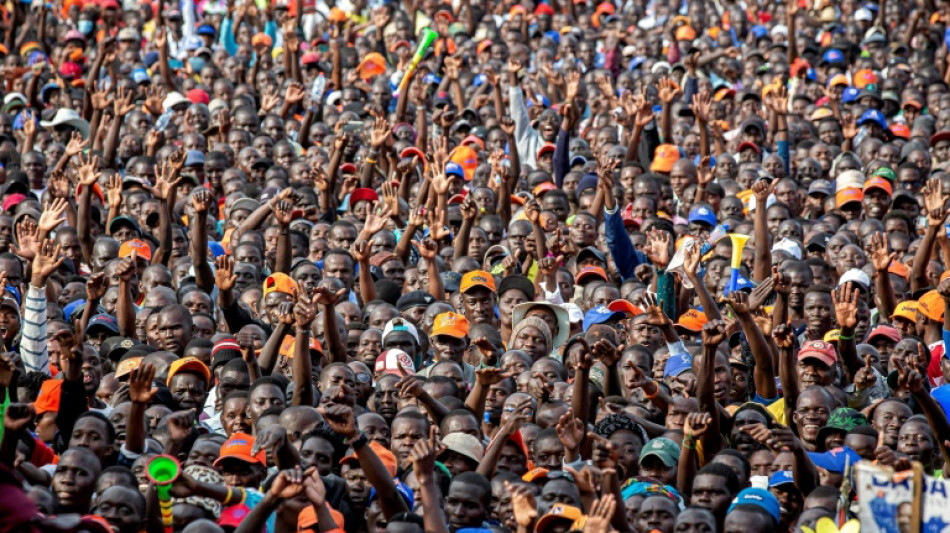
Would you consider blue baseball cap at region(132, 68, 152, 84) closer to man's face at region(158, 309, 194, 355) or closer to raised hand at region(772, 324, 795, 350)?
man's face at region(158, 309, 194, 355)

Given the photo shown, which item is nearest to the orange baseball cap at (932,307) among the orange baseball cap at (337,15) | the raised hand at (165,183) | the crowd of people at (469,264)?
the crowd of people at (469,264)

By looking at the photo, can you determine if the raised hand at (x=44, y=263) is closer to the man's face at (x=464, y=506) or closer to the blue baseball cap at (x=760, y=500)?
the man's face at (x=464, y=506)

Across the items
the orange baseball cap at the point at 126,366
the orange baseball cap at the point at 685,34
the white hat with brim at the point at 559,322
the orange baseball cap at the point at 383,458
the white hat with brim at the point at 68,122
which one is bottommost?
the white hat with brim at the point at 559,322

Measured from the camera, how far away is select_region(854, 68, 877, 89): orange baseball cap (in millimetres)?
15641

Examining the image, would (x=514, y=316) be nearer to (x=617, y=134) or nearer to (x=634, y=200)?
(x=634, y=200)

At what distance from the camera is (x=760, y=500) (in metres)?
7.16

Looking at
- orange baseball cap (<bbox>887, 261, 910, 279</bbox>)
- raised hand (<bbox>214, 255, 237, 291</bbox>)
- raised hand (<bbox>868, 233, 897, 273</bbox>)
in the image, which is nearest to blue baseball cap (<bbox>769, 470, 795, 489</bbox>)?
raised hand (<bbox>868, 233, 897, 273</bbox>)

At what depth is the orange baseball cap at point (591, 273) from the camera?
10938mm

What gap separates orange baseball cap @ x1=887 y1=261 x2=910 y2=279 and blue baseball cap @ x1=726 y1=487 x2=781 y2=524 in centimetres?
376

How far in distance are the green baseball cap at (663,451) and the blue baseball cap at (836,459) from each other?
2.12 feet

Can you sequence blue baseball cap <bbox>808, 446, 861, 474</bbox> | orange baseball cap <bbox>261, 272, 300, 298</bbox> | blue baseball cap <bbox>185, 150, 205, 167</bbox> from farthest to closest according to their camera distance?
blue baseball cap <bbox>185, 150, 205, 167</bbox>
orange baseball cap <bbox>261, 272, 300, 298</bbox>
blue baseball cap <bbox>808, 446, 861, 474</bbox>

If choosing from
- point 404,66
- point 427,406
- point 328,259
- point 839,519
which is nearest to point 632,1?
point 404,66

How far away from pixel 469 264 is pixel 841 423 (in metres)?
3.48

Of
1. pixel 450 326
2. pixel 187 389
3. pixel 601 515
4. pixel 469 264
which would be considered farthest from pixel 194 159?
pixel 601 515
